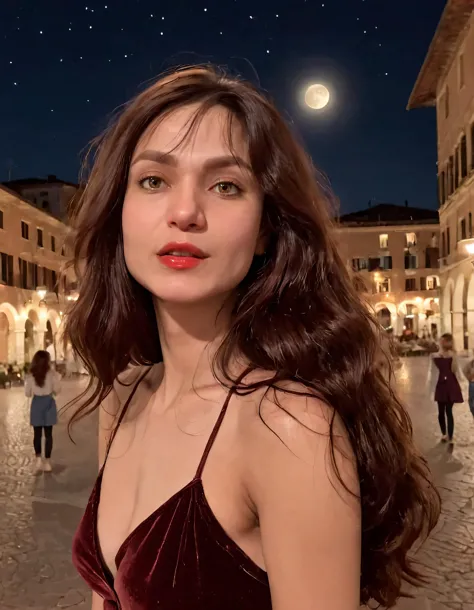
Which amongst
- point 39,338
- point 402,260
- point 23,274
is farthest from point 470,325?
point 402,260

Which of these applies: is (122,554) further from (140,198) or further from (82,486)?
(82,486)

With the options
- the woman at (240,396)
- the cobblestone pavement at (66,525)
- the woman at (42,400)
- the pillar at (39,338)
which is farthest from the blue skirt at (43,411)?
the pillar at (39,338)

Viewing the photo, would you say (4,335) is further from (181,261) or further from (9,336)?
(181,261)

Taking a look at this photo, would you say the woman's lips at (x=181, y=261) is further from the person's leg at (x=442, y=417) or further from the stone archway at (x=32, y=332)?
the stone archway at (x=32, y=332)

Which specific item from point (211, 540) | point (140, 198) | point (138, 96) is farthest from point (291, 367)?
point (138, 96)

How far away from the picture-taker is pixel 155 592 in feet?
3.72

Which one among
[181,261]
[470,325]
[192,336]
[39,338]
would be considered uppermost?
[181,261]

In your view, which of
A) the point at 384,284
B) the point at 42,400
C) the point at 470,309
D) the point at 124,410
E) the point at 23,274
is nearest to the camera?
the point at 124,410

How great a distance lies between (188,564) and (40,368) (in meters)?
6.87

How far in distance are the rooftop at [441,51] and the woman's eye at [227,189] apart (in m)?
19.5

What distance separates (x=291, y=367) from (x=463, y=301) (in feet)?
71.1

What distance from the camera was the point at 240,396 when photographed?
1201 mm

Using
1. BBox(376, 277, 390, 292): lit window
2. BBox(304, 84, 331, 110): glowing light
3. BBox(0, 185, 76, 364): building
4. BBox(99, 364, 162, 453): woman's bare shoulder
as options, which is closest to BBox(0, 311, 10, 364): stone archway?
BBox(0, 185, 76, 364): building

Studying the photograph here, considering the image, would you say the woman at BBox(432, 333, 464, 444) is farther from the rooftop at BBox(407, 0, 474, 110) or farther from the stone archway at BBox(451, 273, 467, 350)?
the stone archway at BBox(451, 273, 467, 350)
